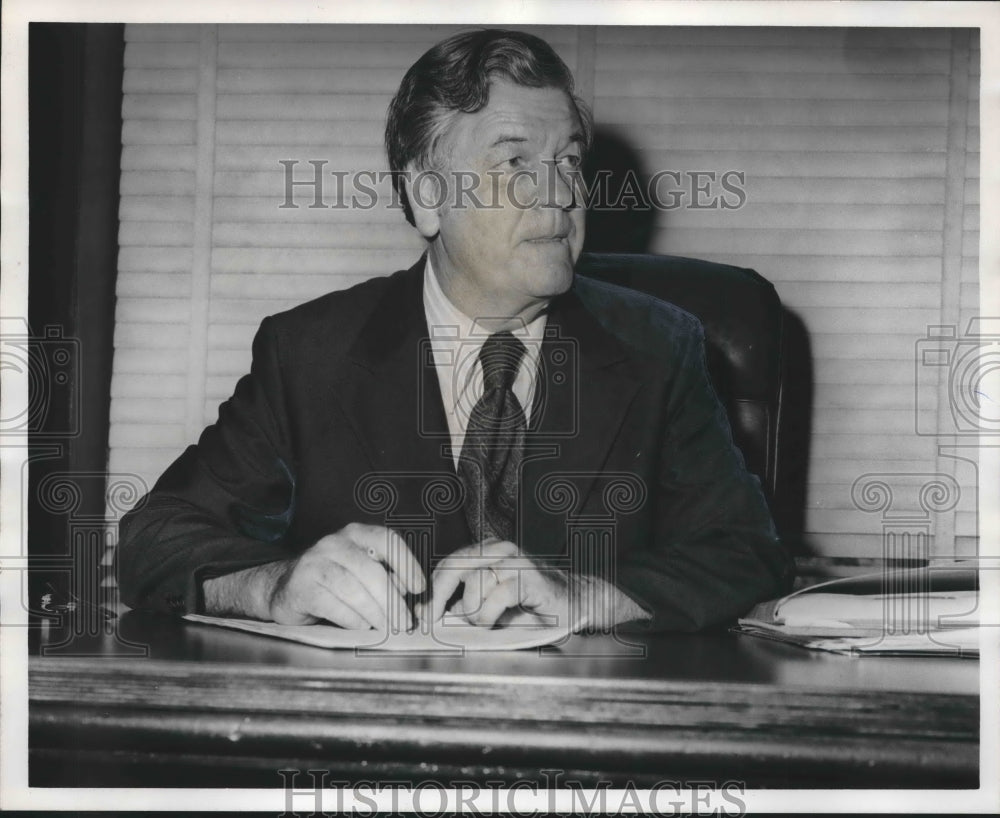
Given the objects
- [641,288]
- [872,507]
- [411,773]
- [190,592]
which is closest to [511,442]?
[641,288]

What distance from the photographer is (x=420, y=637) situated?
3.44 ft

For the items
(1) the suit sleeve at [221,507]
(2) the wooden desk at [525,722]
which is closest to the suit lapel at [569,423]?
(1) the suit sleeve at [221,507]

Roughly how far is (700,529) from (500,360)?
35 cm

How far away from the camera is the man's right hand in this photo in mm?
1085

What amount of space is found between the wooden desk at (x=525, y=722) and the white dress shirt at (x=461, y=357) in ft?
1.69

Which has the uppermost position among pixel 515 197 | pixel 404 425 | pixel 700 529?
pixel 515 197

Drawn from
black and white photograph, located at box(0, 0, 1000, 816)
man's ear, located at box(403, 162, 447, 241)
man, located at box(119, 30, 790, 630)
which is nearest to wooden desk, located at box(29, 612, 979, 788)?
black and white photograph, located at box(0, 0, 1000, 816)

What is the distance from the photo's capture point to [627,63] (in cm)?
172

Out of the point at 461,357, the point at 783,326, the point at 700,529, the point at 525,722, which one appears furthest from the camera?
the point at 783,326

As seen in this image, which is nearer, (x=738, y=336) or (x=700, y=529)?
(x=700, y=529)

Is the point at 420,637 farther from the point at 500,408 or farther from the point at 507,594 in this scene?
the point at 500,408

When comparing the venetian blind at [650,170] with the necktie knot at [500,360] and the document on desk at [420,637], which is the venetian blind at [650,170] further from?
the document on desk at [420,637]

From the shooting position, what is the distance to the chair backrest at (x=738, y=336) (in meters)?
1.53

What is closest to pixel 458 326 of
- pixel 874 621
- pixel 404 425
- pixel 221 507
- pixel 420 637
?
pixel 404 425
